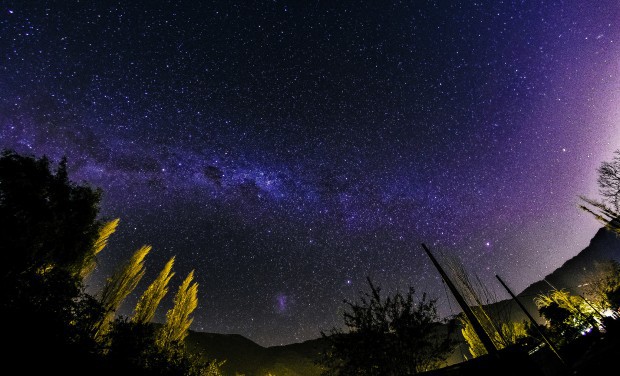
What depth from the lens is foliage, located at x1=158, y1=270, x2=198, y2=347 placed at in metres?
25.5

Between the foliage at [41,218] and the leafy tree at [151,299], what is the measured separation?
8318mm

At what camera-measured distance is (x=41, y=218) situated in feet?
46.8

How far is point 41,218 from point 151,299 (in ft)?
43.1

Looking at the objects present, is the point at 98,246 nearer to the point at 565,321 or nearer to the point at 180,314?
the point at 180,314

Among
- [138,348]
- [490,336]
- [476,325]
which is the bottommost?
[476,325]

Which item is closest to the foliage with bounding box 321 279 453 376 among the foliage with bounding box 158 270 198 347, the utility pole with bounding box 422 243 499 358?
the utility pole with bounding box 422 243 499 358

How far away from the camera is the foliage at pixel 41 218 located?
38.5 feet

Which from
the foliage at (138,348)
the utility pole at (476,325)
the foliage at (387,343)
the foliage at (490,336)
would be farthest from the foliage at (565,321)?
the foliage at (138,348)

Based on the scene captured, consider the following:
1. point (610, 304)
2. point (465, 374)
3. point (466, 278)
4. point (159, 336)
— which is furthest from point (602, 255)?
point (159, 336)

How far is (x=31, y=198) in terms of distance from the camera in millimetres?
14227

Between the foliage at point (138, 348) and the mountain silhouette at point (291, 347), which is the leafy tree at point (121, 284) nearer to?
the foliage at point (138, 348)

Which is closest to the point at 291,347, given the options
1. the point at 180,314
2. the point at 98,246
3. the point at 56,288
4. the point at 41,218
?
the point at 180,314

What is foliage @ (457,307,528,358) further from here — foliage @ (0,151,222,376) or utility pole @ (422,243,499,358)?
foliage @ (0,151,222,376)

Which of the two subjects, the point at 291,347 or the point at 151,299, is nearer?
the point at 151,299
